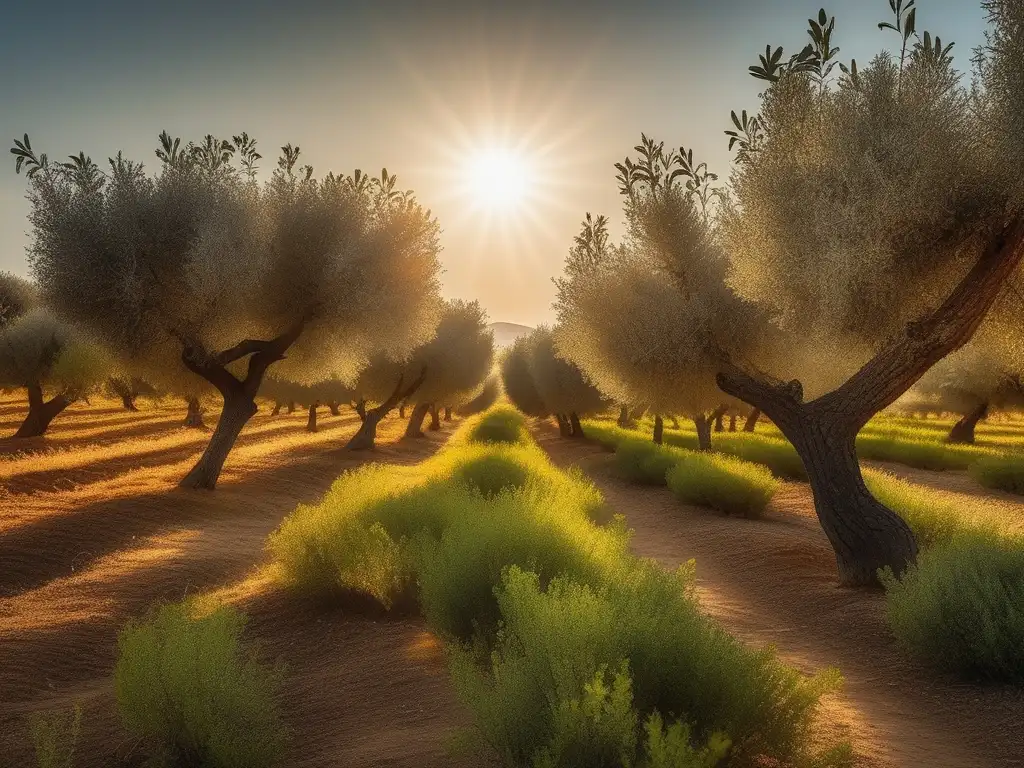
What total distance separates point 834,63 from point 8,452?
28634 millimetres

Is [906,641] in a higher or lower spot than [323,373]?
lower

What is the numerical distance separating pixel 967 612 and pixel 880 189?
5.41 meters

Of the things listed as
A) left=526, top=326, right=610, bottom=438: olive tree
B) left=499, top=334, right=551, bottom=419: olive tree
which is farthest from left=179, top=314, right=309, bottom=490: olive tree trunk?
left=499, top=334, right=551, bottom=419: olive tree

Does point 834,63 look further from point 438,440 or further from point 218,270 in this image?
point 438,440

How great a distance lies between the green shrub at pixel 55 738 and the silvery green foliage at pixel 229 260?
12464mm

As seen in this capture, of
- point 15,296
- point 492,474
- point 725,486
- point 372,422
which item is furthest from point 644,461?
point 15,296

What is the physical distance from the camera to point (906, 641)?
24.9ft

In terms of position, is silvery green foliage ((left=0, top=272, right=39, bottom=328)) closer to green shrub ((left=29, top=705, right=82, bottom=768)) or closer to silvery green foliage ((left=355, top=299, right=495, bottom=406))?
silvery green foliage ((left=355, top=299, right=495, bottom=406))

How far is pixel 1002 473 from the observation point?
23.7m

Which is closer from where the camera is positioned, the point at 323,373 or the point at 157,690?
the point at 157,690

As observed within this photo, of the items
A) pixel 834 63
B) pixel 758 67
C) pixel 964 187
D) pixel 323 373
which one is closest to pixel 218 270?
pixel 323 373

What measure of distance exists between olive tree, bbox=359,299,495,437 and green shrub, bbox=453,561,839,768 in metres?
30.9

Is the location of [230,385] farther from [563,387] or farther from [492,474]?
[563,387]

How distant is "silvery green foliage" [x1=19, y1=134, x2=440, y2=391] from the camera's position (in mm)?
16594
